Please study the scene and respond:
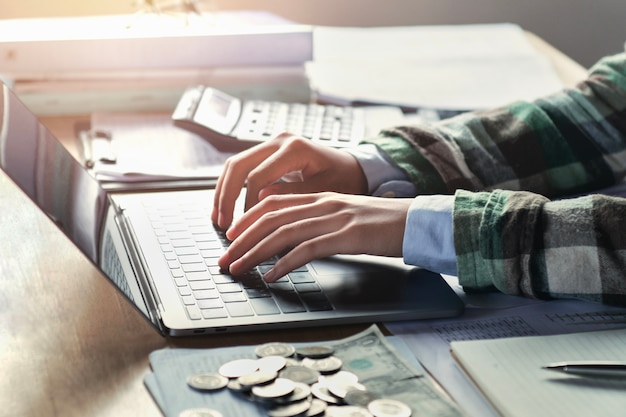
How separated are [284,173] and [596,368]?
485mm

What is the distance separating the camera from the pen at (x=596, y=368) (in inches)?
29.2

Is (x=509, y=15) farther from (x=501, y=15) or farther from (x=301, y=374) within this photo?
(x=301, y=374)

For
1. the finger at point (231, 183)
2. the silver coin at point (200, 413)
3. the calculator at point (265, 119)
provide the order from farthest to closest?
the calculator at point (265, 119)
the finger at point (231, 183)
the silver coin at point (200, 413)

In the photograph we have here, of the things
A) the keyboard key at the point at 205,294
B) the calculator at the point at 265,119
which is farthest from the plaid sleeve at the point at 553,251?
the calculator at the point at 265,119

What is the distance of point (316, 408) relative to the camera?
69cm

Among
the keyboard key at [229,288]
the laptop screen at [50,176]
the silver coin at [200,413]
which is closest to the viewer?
the silver coin at [200,413]

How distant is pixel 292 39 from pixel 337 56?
226mm

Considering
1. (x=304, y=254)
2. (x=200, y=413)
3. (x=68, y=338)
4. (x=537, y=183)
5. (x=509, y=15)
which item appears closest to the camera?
(x=200, y=413)

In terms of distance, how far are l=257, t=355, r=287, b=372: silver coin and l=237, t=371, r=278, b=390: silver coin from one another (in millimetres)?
11

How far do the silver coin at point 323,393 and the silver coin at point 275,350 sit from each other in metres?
0.06

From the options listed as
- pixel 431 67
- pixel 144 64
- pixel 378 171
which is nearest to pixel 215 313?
pixel 378 171

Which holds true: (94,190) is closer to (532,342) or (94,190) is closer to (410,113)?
(532,342)

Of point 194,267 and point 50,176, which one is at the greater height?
point 50,176

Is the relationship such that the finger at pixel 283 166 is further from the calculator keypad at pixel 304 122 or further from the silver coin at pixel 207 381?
the silver coin at pixel 207 381
